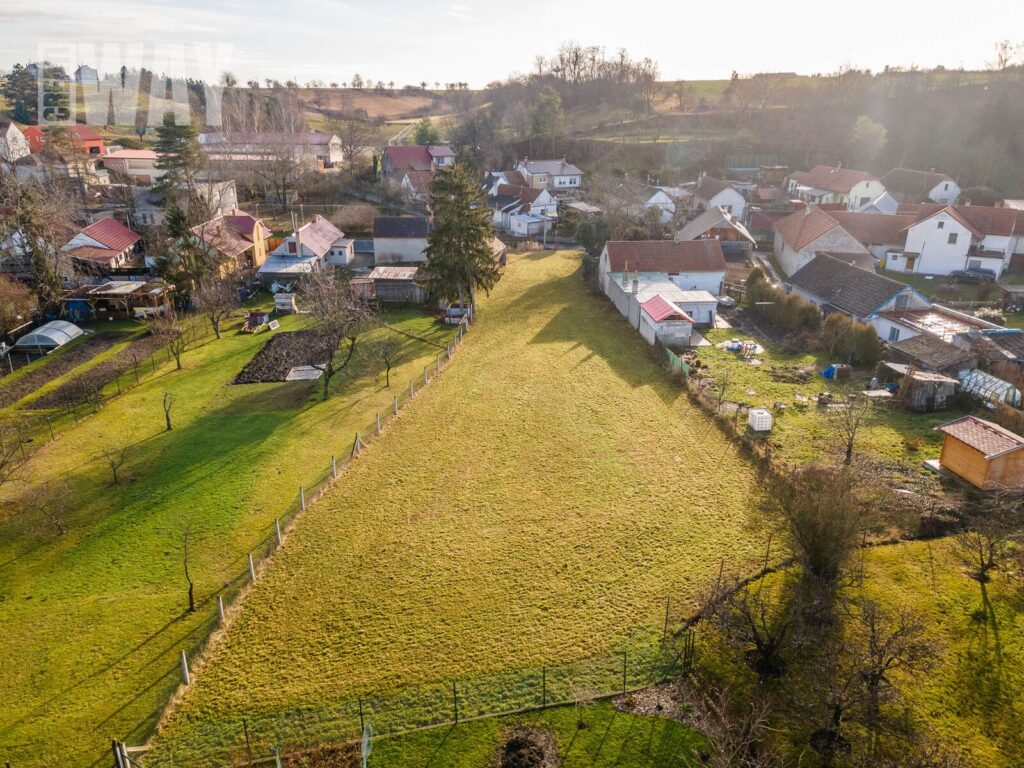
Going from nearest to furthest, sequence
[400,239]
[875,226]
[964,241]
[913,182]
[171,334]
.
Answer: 1. [171,334]
2. [964,241]
3. [875,226]
4. [400,239]
5. [913,182]

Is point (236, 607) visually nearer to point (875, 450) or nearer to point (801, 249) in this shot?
point (875, 450)

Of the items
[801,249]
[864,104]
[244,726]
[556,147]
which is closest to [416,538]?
[244,726]

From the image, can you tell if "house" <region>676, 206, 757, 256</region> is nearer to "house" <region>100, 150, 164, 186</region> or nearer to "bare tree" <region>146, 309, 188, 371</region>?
"bare tree" <region>146, 309, 188, 371</region>

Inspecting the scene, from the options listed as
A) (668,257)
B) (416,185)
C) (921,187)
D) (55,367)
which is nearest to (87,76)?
(416,185)

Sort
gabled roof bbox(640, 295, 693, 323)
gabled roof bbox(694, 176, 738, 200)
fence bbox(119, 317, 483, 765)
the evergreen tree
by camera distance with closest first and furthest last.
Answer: fence bbox(119, 317, 483, 765)
gabled roof bbox(640, 295, 693, 323)
the evergreen tree
gabled roof bbox(694, 176, 738, 200)

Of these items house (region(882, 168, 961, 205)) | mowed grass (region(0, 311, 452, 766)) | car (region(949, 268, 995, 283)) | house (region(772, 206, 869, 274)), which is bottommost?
mowed grass (region(0, 311, 452, 766))

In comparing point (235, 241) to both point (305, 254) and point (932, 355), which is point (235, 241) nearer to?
point (305, 254)

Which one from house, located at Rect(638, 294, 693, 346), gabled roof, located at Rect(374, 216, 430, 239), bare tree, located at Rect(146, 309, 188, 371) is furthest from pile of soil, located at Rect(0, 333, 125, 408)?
house, located at Rect(638, 294, 693, 346)
